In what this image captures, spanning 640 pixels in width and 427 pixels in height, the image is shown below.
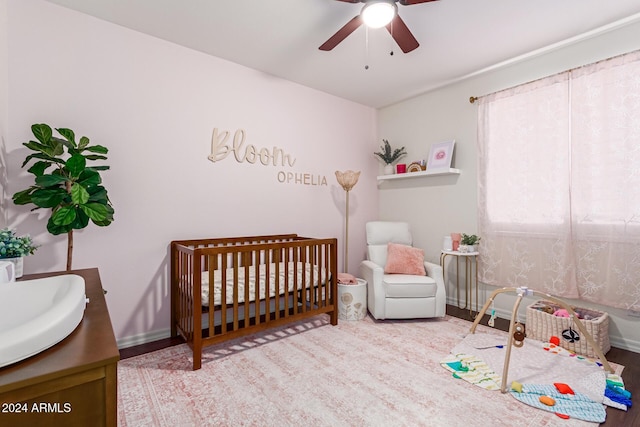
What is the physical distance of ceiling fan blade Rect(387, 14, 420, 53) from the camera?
1955mm

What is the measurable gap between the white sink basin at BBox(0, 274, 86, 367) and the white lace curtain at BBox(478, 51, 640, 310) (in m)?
3.28

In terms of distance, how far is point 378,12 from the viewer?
1.87 metres

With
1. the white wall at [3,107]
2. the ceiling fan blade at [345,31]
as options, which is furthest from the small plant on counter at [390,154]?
the white wall at [3,107]

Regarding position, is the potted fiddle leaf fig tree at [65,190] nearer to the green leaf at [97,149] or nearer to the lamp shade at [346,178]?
the green leaf at [97,149]

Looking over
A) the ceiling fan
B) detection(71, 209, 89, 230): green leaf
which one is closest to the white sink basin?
detection(71, 209, 89, 230): green leaf

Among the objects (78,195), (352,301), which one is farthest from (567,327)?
(78,195)

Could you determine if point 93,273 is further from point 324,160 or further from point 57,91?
point 324,160

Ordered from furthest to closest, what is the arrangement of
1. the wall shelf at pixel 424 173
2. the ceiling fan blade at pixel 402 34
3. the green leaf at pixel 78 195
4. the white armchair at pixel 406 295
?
the wall shelf at pixel 424 173 → the white armchair at pixel 406 295 → the ceiling fan blade at pixel 402 34 → the green leaf at pixel 78 195

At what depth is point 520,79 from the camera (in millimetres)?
2947

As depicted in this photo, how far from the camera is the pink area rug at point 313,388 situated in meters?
1.60

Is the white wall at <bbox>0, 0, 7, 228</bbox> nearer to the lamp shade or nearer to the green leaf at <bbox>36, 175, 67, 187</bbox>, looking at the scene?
the green leaf at <bbox>36, 175, 67, 187</bbox>

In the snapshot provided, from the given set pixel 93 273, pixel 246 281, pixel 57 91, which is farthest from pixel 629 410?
pixel 57 91

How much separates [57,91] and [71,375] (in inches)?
92.5

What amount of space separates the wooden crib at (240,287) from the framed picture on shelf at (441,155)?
1.58 m
